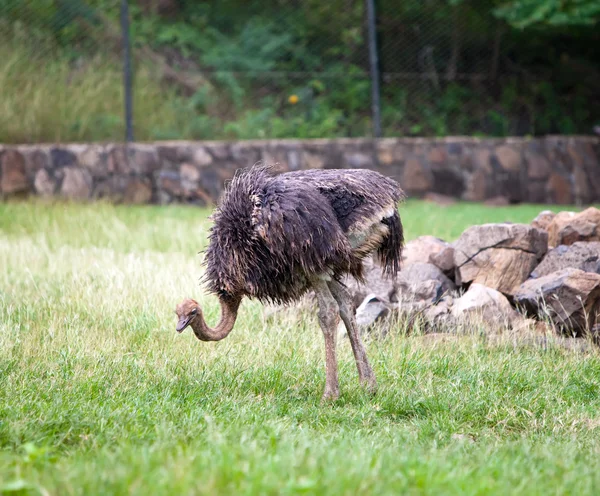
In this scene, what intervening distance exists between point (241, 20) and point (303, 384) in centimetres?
1030

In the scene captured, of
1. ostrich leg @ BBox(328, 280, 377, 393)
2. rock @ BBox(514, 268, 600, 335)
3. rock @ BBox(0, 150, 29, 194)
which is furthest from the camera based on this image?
rock @ BBox(0, 150, 29, 194)

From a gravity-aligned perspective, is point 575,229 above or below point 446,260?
above

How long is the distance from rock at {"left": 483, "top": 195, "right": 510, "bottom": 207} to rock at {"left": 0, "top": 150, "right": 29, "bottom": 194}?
682cm

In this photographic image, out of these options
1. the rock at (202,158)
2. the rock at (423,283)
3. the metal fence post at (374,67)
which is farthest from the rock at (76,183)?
the rock at (423,283)

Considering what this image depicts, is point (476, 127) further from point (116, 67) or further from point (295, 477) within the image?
point (295, 477)

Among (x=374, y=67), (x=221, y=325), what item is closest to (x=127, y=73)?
(x=374, y=67)

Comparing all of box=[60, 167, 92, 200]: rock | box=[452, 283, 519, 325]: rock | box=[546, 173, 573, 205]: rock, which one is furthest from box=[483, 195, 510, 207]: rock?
box=[452, 283, 519, 325]: rock

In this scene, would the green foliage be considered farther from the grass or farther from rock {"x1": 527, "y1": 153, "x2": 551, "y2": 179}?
the grass

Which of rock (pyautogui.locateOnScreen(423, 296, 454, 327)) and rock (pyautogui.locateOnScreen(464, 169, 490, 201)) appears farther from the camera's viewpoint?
rock (pyautogui.locateOnScreen(464, 169, 490, 201))

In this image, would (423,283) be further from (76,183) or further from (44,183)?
(44,183)

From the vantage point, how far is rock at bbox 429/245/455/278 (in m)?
7.12

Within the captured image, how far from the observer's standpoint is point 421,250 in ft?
24.5

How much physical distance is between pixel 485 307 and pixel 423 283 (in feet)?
1.97

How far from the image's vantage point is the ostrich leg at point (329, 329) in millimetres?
4770
